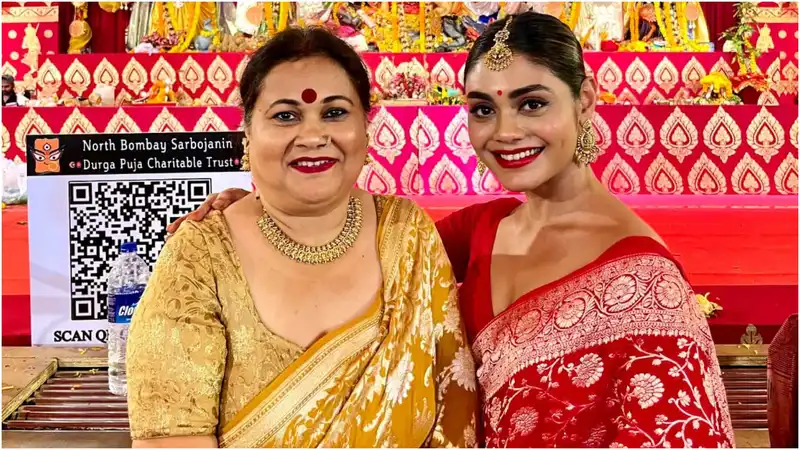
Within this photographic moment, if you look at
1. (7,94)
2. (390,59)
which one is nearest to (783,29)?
(390,59)

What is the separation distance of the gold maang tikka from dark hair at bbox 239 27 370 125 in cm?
26

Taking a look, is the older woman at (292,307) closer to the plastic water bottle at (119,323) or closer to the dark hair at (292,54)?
the dark hair at (292,54)

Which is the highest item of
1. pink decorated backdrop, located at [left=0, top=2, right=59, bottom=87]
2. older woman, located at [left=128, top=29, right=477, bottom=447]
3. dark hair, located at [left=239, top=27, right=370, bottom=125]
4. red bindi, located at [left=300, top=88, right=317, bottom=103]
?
pink decorated backdrop, located at [left=0, top=2, right=59, bottom=87]

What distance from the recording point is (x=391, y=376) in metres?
1.36

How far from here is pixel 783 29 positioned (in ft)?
19.7

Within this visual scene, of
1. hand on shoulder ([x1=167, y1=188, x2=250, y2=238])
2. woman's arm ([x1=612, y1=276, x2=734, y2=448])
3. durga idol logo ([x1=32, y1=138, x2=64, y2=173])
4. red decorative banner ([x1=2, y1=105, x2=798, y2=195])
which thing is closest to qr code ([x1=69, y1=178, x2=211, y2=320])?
durga idol logo ([x1=32, y1=138, x2=64, y2=173])

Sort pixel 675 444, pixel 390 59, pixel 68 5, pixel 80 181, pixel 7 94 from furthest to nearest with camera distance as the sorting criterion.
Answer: pixel 68 5
pixel 7 94
pixel 390 59
pixel 80 181
pixel 675 444

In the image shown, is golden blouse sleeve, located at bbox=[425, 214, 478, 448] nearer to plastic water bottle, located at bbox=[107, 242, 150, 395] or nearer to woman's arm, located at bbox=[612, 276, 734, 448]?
woman's arm, located at bbox=[612, 276, 734, 448]

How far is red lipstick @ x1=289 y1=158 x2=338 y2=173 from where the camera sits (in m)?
1.32

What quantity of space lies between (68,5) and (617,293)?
6.39 m

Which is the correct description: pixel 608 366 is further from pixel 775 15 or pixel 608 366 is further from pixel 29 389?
pixel 775 15

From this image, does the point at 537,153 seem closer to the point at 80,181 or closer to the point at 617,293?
the point at 617,293

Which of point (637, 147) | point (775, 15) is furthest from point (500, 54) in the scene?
point (775, 15)

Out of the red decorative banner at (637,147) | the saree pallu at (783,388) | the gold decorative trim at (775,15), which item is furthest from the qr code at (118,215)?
the gold decorative trim at (775,15)
